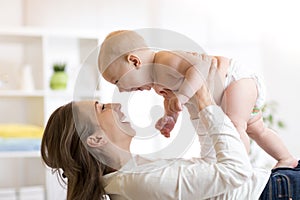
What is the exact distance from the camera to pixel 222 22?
383cm

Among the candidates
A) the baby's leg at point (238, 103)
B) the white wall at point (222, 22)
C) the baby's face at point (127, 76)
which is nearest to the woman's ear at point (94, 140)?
the baby's face at point (127, 76)

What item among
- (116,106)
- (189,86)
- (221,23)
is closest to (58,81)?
(221,23)

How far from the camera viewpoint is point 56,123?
4.26 feet

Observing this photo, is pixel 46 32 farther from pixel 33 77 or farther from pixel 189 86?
pixel 189 86

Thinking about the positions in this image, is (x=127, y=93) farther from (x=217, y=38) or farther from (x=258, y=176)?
(x=217, y=38)

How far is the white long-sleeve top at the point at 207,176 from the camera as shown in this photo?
1.18 metres

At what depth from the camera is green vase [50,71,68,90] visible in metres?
3.52

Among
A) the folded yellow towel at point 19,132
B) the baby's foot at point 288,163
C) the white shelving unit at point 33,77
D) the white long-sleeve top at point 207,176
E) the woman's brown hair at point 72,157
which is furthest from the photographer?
the white shelving unit at point 33,77

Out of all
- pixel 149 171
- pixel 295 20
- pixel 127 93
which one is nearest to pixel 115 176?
pixel 149 171

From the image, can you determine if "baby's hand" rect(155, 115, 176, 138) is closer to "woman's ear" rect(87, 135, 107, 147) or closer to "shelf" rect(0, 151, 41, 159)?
"woman's ear" rect(87, 135, 107, 147)

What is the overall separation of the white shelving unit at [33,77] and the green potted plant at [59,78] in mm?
65

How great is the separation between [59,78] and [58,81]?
0.02 metres

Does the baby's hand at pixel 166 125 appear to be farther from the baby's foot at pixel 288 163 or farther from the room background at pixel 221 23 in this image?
the room background at pixel 221 23

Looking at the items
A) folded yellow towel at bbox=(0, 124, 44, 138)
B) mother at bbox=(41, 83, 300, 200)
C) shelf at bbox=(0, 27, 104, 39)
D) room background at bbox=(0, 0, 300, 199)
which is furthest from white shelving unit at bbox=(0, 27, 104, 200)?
mother at bbox=(41, 83, 300, 200)
